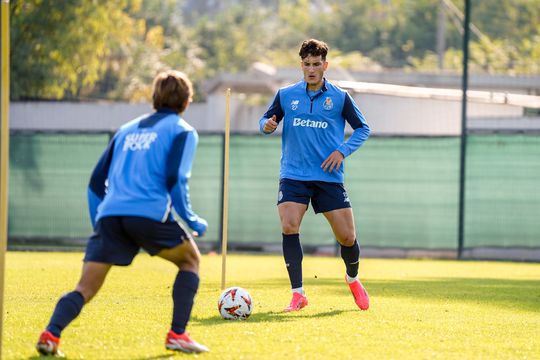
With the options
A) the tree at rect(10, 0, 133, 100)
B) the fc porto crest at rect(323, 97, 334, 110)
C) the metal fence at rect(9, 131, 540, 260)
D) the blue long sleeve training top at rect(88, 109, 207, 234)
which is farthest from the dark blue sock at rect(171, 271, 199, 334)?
the tree at rect(10, 0, 133, 100)

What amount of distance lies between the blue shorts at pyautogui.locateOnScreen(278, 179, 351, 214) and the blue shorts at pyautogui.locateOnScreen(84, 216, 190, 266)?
304 cm

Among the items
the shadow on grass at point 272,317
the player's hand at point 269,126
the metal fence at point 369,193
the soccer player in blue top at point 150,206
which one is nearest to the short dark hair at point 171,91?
the soccer player in blue top at point 150,206

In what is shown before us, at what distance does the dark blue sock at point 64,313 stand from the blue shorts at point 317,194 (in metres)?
3.38

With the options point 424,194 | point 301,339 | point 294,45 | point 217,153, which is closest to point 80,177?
point 217,153

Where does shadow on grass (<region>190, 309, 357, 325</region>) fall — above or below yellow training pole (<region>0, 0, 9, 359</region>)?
below

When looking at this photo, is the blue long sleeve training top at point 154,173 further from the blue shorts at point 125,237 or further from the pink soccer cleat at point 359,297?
the pink soccer cleat at point 359,297

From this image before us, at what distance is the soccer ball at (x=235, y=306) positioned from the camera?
9280 millimetres

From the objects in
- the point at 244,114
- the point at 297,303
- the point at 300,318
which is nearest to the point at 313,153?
the point at 297,303

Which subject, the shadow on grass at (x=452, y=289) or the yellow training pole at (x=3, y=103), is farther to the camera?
the shadow on grass at (x=452, y=289)

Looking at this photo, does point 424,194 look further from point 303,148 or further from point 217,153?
point 303,148

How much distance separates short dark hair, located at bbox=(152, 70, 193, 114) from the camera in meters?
7.38

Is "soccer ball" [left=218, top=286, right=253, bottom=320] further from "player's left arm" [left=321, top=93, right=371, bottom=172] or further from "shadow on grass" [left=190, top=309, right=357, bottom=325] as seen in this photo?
"player's left arm" [left=321, top=93, right=371, bottom=172]

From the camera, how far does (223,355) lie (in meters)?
7.36

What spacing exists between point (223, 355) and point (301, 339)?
941 millimetres
